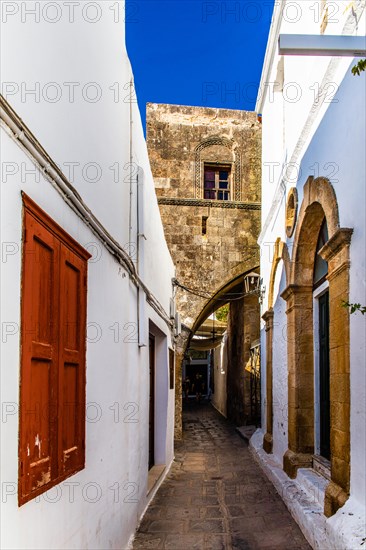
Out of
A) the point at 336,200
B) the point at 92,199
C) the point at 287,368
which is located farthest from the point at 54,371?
the point at 287,368

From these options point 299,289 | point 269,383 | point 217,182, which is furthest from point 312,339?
point 217,182

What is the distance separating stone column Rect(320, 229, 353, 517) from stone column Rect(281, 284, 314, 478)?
1853mm

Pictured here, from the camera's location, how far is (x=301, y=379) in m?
6.67

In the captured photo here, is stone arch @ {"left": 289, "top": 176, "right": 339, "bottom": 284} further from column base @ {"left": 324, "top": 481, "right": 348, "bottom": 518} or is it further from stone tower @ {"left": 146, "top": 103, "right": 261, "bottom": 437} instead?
stone tower @ {"left": 146, "top": 103, "right": 261, "bottom": 437}

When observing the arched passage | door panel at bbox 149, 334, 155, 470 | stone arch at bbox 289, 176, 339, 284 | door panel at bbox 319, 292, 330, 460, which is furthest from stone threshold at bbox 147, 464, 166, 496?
the arched passage

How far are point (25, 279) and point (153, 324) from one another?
16.3 feet

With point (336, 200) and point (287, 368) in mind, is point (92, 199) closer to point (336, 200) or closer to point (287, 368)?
point (336, 200)

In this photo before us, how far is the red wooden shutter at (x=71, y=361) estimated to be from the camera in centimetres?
280

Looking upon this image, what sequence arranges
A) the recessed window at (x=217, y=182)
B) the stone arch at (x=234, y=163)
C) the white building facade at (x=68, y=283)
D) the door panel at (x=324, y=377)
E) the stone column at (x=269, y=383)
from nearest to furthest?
the white building facade at (x=68, y=283)
the door panel at (x=324, y=377)
the stone column at (x=269, y=383)
the stone arch at (x=234, y=163)
the recessed window at (x=217, y=182)

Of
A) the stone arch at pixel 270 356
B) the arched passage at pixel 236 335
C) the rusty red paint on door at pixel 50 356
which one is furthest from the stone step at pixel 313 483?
the arched passage at pixel 236 335

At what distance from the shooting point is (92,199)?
3721 millimetres

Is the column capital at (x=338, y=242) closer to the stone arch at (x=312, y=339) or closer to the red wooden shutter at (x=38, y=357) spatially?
the stone arch at (x=312, y=339)

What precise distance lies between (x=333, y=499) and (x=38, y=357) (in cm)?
313

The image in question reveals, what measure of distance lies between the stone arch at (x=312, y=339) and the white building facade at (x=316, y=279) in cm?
1
